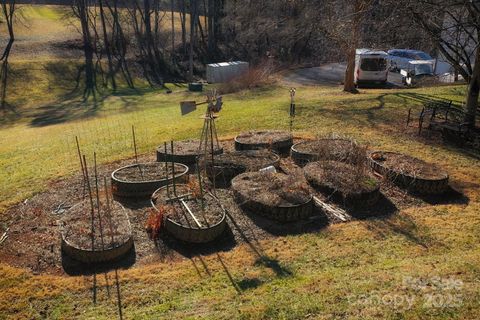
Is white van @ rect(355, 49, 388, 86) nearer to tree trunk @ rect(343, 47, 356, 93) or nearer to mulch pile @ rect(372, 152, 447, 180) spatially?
tree trunk @ rect(343, 47, 356, 93)

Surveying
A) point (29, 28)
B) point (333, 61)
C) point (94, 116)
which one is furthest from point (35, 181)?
Answer: point (29, 28)

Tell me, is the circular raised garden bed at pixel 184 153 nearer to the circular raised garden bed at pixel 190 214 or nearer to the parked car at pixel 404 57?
the circular raised garden bed at pixel 190 214

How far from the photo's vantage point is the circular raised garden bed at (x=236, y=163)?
9.43 m

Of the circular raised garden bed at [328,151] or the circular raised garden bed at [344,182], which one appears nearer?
the circular raised garden bed at [344,182]

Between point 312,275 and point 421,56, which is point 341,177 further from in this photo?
point 421,56

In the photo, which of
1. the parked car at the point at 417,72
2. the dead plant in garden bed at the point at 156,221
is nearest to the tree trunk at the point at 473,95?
the dead plant in garden bed at the point at 156,221

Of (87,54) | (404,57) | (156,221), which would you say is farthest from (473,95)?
(87,54)

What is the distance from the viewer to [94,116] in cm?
2116

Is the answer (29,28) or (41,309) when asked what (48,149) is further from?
(29,28)

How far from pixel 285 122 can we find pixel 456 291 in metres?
9.82

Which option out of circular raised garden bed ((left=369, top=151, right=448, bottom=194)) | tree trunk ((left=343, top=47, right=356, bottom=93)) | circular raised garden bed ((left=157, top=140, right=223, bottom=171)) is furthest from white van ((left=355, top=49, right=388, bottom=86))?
circular raised garden bed ((left=157, top=140, right=223, bottom=171))

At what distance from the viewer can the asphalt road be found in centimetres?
2583

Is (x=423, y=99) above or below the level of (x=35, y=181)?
above

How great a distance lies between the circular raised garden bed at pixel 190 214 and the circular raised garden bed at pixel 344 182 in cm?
234
